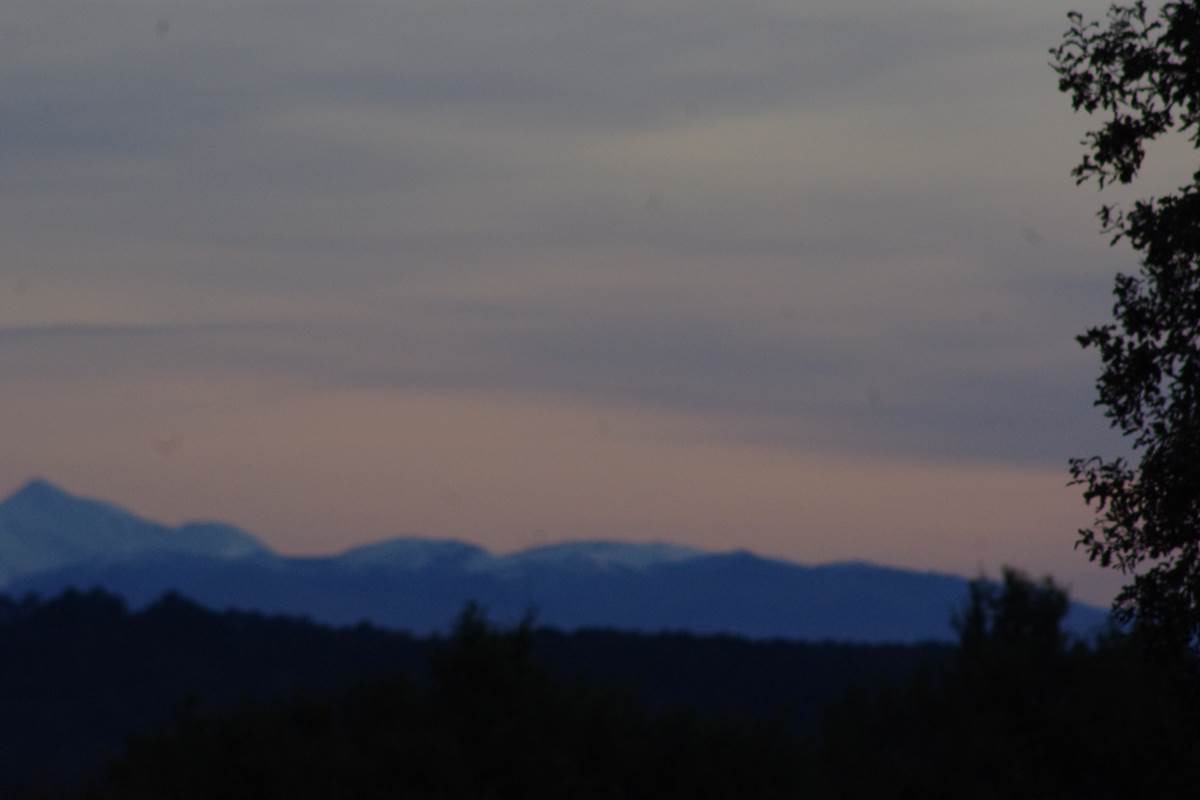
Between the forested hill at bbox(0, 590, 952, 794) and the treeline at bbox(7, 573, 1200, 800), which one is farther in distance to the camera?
the forested hill at bbox(0, 590, 952, 794)

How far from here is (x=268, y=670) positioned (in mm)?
189625

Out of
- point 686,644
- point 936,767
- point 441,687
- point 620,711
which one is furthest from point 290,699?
point 686,644

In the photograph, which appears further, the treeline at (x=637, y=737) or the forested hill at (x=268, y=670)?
the forested hill at (x=268, y=670)

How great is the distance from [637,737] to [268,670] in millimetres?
109401

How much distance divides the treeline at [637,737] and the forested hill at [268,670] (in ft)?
215

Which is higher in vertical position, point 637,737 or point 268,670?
point 268,670

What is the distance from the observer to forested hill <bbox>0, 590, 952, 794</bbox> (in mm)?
165375

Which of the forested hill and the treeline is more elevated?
the forested hill

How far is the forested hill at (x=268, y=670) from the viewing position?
165 m

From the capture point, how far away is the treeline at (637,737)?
74500 millimetres

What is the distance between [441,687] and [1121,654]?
27129 mm

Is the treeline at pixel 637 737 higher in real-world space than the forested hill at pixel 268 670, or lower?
lower

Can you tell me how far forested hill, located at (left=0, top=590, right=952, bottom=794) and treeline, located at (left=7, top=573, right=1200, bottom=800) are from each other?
65618 mm

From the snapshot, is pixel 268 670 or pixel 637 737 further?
pixel 268 670
